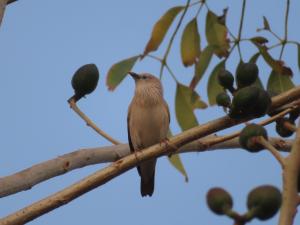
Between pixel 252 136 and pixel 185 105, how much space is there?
6.23 ft

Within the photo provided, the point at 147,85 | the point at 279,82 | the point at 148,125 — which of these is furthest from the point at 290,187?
the point at 147,85

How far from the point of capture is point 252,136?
4.46 ft

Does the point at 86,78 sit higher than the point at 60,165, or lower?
higher

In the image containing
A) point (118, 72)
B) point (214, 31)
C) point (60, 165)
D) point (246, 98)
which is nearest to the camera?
point (246, 98)

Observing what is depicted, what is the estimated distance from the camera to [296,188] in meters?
0.99

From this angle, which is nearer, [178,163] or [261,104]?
[261,104]

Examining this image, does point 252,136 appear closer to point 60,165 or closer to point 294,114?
point 294,114

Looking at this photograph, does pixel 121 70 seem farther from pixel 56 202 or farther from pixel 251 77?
pixel 56 202

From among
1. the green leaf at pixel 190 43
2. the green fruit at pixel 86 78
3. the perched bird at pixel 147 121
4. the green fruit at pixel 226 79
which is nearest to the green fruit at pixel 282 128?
the green fruit at pixel 226 79

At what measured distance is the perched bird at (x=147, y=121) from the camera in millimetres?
5078

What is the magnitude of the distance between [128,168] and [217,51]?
5.52 feet

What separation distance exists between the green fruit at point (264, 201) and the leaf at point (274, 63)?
2.26 m

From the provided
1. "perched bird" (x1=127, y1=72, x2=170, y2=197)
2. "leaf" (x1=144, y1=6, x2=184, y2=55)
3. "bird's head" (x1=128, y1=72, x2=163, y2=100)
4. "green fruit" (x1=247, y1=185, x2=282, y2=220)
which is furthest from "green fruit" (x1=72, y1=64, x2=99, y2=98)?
"bird's head" (x1=128, y1=72, x2=163, y2=100)

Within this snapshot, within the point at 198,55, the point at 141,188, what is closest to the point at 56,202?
the point at 198,55
